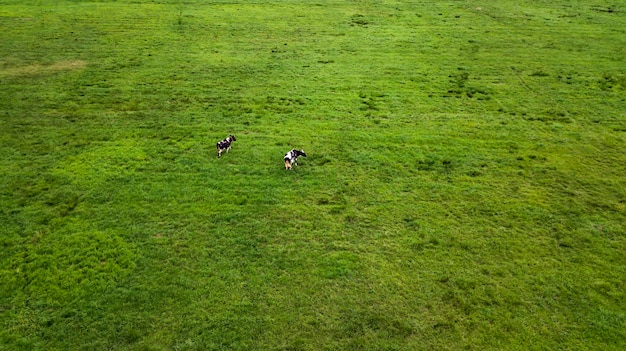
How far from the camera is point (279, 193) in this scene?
10.8m

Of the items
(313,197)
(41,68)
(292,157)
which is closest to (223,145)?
(292,157)

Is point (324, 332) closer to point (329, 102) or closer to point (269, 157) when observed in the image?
point (269, 157)

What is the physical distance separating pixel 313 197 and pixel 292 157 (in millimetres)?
1568

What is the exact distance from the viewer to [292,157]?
11.6 m

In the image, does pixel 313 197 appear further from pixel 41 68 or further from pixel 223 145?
pixel 41 68

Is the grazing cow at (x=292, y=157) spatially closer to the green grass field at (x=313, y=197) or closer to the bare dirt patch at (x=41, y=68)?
the green grass field at (x=313, y=197)

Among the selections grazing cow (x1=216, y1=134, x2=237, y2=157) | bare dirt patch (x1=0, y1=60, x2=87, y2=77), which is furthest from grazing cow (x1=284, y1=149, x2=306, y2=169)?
bare dirt patch (x1=0, y1=60, x2=87, y2=77)

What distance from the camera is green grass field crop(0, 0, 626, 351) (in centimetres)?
765

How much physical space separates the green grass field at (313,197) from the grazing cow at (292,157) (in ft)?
0.93

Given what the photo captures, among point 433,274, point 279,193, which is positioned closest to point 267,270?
point 279,193

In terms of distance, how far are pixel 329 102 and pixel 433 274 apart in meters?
8.77

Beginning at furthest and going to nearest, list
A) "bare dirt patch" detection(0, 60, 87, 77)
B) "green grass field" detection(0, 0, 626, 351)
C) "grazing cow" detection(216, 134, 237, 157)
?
"bare dirt patch" detection(0, 60, 87, 77) → "grazing cow" detection(216, 134, 237, 157) → "green grass field" detection(0, 0, 626, 351)

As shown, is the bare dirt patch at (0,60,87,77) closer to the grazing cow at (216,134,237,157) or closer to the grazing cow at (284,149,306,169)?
the grazing cow at (216,134,237,157)

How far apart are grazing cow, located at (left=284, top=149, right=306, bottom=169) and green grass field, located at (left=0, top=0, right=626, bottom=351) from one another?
28 cm
